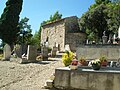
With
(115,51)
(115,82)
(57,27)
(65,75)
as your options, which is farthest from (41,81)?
(57,27)

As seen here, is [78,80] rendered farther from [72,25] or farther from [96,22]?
[72,25]

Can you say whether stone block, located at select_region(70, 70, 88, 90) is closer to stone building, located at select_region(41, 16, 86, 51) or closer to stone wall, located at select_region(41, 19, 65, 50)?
stone building, located at select_region(41, 16, 86, 51)

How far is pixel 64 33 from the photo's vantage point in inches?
1596

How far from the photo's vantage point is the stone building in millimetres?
39781

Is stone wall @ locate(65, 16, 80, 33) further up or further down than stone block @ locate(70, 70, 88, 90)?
further up

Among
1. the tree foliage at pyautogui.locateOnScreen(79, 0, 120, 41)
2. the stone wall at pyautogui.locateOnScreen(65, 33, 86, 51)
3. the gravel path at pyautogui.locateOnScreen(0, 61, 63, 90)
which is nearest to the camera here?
the gravel path at pyautogui.locateOnScreen(0, 61, 63, 90)

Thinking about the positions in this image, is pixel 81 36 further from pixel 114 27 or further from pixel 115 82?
pixel 115 82

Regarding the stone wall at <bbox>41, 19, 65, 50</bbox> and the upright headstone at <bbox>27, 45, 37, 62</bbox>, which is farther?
the stone wall at <bbox>41, 19, 65, 50</bbox>

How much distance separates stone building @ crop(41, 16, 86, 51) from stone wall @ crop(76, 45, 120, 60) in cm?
2214

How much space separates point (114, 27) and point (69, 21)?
11.9 meters

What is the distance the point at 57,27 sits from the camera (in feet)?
141

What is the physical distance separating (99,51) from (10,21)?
55.3 feet

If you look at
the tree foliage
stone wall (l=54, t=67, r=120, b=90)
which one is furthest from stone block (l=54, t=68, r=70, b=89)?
the tree foliage

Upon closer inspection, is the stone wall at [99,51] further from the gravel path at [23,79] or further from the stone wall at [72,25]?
the stone wall at [72,25]
